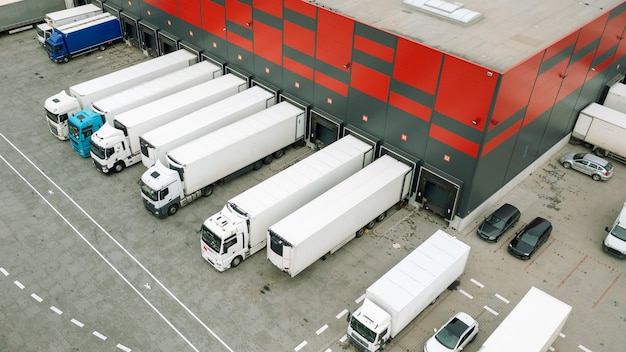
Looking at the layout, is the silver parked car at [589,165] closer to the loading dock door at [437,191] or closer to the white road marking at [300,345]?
the loading dock door at [437,191]

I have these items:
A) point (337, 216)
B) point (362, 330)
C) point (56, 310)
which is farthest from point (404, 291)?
point (56, 310)

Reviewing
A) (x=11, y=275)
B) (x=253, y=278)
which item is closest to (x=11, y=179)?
(x=11, y=275)

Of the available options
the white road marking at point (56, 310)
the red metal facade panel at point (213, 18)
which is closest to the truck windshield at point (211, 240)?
the white road marking at point (56, 310)

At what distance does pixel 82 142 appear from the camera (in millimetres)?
38344

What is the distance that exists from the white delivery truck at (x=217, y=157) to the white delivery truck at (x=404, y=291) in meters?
13.6

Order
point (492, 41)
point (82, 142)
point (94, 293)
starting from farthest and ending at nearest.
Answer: point (82, 142) → point (492, 41) → point (94, 293)

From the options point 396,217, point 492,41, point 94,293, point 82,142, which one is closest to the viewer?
point 94,293

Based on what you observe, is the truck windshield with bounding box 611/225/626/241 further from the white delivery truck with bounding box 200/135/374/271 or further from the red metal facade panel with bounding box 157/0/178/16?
the red metal facade panel with bounding box 157/0/178/16

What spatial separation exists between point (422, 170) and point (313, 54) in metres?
11.1

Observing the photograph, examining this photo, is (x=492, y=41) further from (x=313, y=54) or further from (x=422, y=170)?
(x=313, y=54)

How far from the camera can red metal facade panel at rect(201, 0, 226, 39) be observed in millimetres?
42844

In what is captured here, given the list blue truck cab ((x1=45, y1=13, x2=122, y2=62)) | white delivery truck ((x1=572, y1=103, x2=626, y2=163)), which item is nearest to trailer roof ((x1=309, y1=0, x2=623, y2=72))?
white delivery truck ((x1=572, y1=103, x2=626, y2=163))

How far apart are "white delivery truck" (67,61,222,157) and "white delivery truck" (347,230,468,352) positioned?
22.2m

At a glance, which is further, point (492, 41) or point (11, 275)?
point (492, 41)
